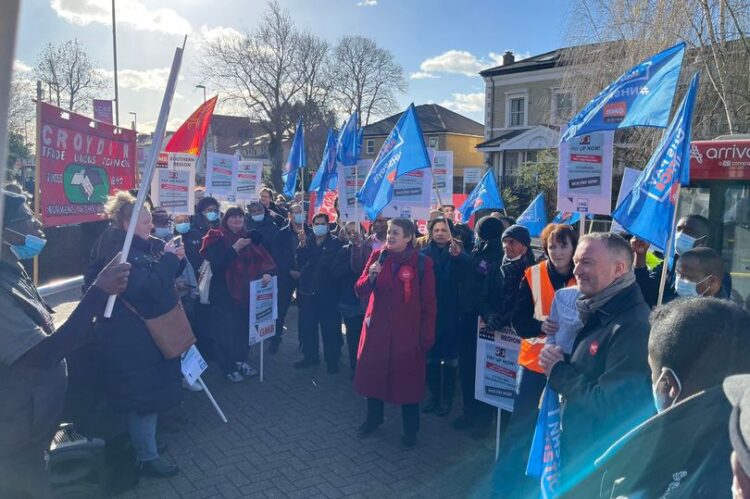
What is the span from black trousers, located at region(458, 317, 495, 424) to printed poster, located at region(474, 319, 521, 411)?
406mm

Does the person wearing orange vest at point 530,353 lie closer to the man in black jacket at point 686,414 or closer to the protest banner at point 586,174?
the protest banner at point 586,174

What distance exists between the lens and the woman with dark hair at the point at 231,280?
6676mm

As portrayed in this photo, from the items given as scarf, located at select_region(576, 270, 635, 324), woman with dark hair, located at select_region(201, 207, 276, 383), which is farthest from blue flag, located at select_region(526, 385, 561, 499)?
woman with dark hair, located at select_region(201, 207, 276, 383)

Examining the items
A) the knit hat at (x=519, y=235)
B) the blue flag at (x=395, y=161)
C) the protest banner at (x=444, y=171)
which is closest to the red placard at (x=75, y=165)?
the blue flag at (x=395, y=161)

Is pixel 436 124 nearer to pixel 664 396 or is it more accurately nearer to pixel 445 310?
pixel 445 310

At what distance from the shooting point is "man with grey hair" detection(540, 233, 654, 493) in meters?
2.66

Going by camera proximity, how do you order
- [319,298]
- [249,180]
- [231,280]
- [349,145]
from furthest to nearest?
[249,180] → [349,145] → [319,298] → [231,280]

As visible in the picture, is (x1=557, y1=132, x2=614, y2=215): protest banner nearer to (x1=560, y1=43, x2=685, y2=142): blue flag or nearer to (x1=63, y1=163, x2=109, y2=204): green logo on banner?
(x1=560, y1=43, x2=685, y2=142): blue flag

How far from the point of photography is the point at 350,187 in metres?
8.42

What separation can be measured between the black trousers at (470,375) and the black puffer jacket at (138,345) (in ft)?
8.92

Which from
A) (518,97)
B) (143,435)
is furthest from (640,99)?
(518,97)

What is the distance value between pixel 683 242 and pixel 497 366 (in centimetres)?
194

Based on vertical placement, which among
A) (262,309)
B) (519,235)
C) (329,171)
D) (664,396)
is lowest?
(262,309)

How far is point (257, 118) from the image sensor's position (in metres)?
48.3
